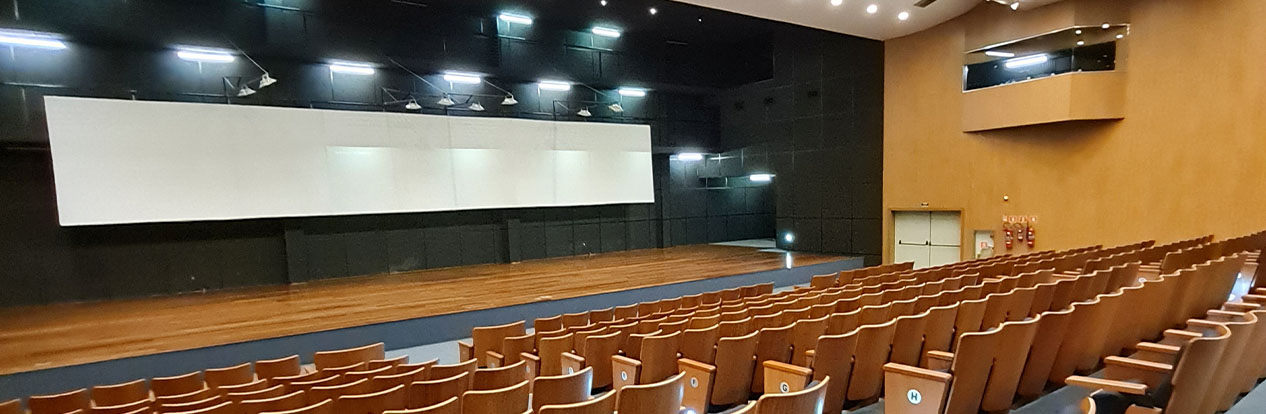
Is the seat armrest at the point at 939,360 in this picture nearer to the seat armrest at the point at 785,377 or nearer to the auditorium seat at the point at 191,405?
the seat armrest at the point at 785,377

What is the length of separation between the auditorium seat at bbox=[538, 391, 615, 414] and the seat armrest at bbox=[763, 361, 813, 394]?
0.89m

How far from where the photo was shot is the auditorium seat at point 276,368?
3.85m

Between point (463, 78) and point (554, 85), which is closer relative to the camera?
point (463, 78)

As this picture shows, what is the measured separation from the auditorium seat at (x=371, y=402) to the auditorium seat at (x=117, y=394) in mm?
1921

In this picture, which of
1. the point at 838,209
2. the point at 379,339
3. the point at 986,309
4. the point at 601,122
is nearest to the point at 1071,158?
the point at 838,209

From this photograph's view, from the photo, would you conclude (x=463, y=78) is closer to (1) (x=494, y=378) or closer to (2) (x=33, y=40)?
(2) (x=33, y=40)

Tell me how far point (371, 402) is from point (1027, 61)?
8.99 metres

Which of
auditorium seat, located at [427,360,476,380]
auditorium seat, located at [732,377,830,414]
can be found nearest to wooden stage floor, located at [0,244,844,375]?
auditorium seat, located at [427,360,476,380]

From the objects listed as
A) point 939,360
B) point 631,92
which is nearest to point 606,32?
point 631,92

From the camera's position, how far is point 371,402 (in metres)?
2.50

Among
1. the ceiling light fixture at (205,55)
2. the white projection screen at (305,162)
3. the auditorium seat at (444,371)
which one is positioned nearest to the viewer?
the auditorium seat at (444,371)

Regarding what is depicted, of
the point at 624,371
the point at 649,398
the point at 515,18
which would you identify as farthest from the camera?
the point at 515,18

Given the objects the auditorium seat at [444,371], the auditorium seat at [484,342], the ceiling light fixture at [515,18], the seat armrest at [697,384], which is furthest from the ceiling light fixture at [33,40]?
the seat armrest at [697,384]

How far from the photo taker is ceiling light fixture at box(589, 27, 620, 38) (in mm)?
10078
